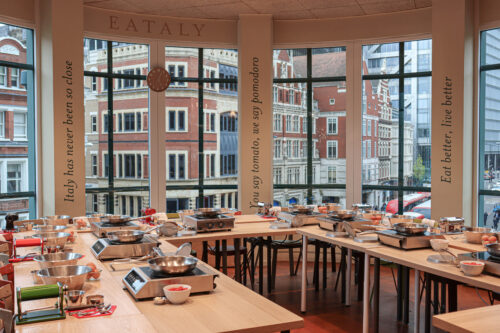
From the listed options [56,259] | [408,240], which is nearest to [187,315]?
[56,259]

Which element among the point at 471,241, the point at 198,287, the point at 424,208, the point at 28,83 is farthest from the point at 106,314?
the point at 424,208

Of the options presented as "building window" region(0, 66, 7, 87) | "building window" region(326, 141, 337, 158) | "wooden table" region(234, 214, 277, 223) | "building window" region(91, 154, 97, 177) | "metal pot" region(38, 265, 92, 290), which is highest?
"building window" region(0, 66, 7, 87)

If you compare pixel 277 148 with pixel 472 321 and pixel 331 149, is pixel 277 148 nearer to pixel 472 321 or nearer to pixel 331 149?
pixel 331 149

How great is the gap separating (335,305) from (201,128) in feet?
11.8

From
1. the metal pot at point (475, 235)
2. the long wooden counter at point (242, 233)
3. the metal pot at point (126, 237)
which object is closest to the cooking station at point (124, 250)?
the metal pot at point (126, 237)

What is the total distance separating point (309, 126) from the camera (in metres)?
7.88

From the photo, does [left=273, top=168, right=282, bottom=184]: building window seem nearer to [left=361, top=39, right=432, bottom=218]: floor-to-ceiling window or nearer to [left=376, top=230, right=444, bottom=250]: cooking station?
[left=361, top=39, right=432, bottom=218]: floor-to-ceiling window

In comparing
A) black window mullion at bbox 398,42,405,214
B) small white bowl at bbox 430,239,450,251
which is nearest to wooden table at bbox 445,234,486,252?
small white bowl at bbox 430,239,450,251

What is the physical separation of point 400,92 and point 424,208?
179cm

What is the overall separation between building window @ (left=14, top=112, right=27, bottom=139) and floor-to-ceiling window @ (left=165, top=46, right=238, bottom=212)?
203 cm

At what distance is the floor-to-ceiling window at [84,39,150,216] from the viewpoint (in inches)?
280

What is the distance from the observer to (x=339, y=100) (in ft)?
25.3

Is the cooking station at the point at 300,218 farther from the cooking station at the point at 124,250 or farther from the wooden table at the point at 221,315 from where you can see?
the wooden table at the point at 221,315

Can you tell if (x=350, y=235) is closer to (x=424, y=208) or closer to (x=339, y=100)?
(x=424, y=208)
